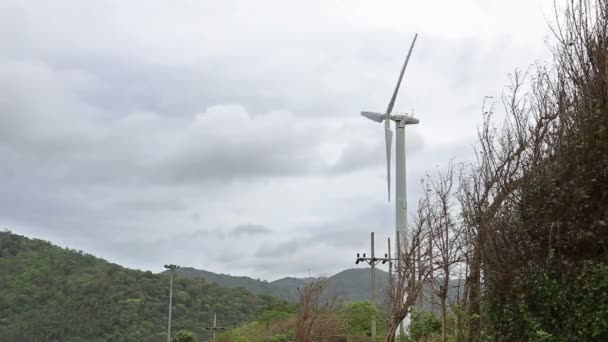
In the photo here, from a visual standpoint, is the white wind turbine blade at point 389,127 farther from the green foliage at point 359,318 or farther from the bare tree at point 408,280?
the bare tree at point 408,280

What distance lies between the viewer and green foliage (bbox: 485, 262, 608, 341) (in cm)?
747

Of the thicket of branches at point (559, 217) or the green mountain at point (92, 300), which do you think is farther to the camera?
the green mountain at point (92, 300)

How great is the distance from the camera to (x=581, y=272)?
7738 mm

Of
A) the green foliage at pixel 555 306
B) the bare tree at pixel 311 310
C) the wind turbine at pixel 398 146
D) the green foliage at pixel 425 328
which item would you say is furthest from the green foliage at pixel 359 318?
the green foliage at pixel 555 306

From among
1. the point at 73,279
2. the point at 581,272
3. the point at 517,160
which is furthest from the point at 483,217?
the point at 73,279

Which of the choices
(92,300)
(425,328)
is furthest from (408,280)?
(92,300)

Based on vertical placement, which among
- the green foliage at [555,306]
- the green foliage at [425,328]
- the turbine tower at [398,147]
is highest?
the turbine tower at [398,147]

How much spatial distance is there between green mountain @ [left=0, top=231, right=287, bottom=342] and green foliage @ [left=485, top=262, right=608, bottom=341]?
36.6 m

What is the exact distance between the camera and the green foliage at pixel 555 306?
7.47m

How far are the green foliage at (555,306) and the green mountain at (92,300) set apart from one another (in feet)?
120

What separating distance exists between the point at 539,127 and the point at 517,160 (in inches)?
38.3

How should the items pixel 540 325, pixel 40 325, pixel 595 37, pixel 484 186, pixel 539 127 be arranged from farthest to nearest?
1. pixel 40 325
2. pixel 484 186
3. pixel 539 127
4. pixel 595 37
5. pixel 540 325

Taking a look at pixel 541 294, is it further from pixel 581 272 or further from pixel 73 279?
pixel 73 279

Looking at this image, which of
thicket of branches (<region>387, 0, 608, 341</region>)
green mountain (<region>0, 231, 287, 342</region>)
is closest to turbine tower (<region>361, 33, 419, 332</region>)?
thicket of branches (<region>387, 0, 608, 341</region>)
